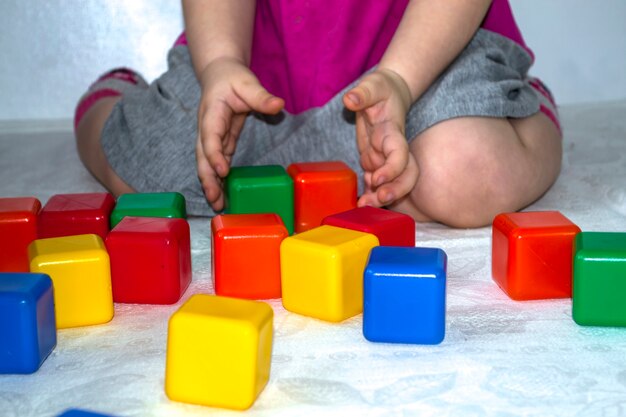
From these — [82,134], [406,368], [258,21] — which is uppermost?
[258,21]

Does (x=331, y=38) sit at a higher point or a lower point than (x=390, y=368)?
higher

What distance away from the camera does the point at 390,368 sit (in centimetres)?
72

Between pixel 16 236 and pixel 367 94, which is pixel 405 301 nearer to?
pixel 367 94

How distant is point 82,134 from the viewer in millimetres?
1375

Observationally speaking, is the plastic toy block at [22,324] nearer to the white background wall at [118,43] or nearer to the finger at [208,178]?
the finger at [208,178]

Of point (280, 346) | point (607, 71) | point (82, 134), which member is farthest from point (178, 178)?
point (607, 71)

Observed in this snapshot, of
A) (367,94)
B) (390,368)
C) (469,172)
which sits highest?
(367,94)

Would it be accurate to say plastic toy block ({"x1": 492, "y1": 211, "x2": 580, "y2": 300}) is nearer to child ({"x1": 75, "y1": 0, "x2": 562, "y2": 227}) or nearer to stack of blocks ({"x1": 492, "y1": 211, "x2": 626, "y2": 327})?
stack of blocks ({"x1": 492, "y1": 211, "x2": 626, "y2": 327})

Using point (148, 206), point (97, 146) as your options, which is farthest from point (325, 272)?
point (97, 146)

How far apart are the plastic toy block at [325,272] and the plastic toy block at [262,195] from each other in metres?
0.21

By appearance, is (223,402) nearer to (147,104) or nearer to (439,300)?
(439,300)

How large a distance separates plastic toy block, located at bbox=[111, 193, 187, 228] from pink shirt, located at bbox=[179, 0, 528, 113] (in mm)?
322

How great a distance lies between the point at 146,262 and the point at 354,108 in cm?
28

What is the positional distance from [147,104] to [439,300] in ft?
2.28
